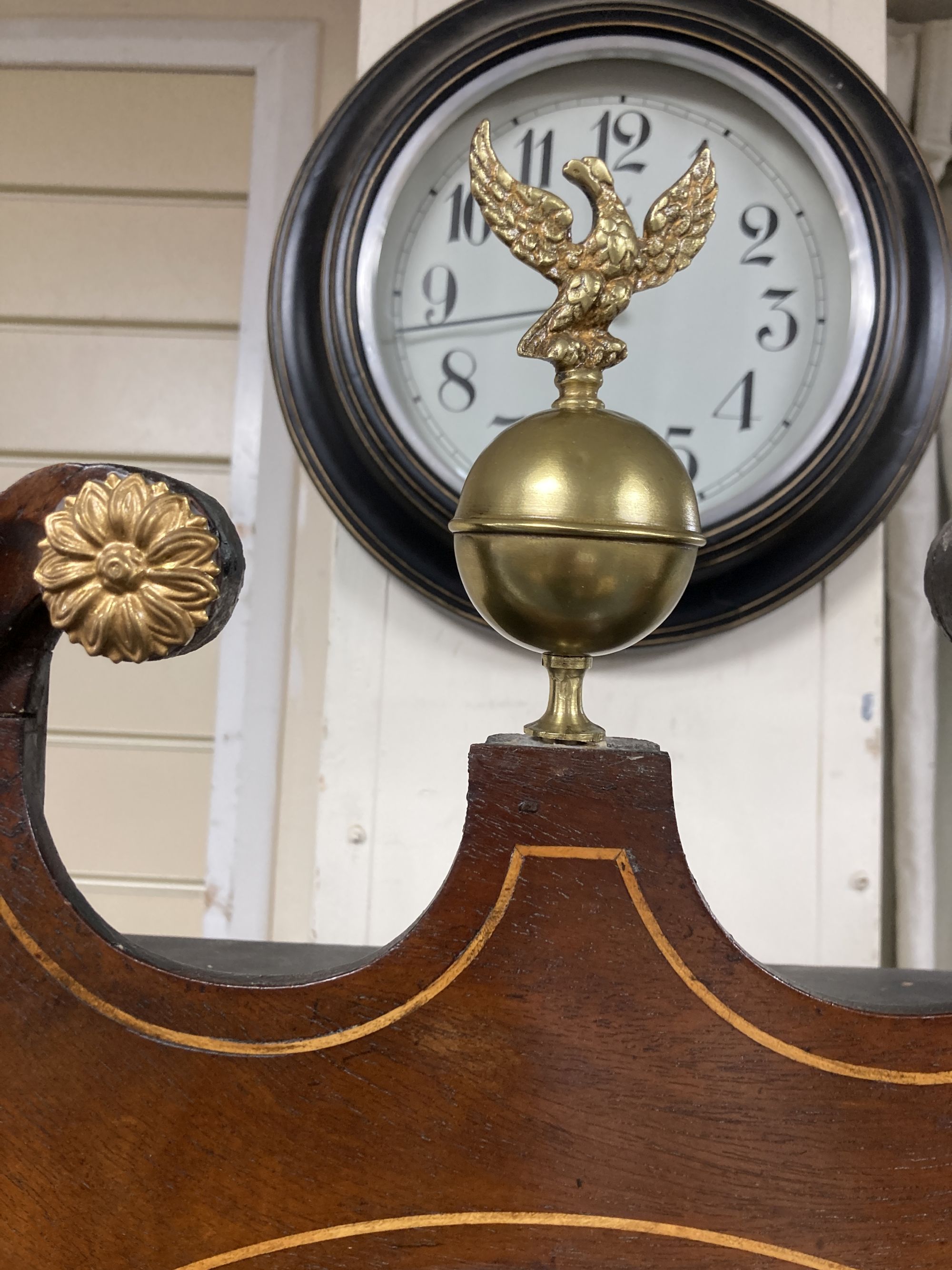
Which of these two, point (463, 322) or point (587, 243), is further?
point (463, 322)

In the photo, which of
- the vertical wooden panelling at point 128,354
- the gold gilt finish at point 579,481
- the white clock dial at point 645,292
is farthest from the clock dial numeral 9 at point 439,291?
the vertical wooden panelling at point 128,354

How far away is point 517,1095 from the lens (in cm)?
42

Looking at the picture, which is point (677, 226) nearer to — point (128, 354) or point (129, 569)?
point (129, 569)

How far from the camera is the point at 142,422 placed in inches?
53.8

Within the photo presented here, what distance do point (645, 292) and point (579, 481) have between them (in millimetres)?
503

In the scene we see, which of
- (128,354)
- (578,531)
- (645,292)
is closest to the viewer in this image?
(578,531)

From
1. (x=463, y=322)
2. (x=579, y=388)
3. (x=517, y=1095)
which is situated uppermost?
(x=463, y=322)

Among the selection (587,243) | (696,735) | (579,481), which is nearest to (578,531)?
(579,481)

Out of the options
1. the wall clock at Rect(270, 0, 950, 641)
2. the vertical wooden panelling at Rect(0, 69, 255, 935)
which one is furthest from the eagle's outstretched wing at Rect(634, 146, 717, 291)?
the vertical wooden panelling at Rect(0, 69, 255, 935)

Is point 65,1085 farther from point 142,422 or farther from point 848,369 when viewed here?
point 142,422

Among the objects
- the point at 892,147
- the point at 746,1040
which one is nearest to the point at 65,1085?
the point at 746,1040

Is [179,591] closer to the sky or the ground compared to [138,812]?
closer to the sky

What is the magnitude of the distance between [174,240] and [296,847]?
775mm

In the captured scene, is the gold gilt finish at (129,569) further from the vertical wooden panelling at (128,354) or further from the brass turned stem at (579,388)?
the vertical wooden panelling at (128,354)
